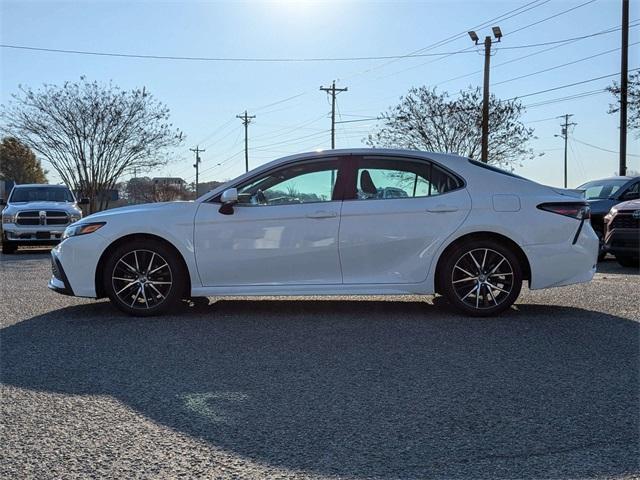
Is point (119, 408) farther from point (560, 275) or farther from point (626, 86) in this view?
point (626, 86)

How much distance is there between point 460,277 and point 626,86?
19.9m

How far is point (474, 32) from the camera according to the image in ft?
94.7

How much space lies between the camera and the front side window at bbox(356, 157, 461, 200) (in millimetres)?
6160

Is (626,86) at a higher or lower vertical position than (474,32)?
lower

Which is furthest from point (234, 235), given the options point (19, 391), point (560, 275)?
point (560, 275)

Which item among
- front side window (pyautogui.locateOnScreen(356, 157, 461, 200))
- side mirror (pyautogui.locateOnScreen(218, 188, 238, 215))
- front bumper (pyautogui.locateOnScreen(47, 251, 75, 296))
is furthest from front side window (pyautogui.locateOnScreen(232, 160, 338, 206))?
front bumper (pyautogui.locateOnScreen(47, 251, 75, 296))

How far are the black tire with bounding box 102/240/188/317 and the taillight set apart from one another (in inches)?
141

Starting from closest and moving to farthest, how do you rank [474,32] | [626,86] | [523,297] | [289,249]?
[289,249] → [523,297] → [626,86] → [474,32]

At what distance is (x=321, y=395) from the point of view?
3.71 meters

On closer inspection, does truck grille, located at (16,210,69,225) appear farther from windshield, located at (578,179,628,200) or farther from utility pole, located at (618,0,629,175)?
utility pole, located at (618,0,629,175)

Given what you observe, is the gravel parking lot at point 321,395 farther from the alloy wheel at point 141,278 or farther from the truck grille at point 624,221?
the truck grille at point 624,221

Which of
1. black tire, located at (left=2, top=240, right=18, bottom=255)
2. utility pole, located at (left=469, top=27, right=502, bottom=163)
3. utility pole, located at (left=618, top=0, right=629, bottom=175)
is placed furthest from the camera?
utility pole, located at (left=469, top=27, right=502, bottom=163)

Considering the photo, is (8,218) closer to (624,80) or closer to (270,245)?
A: (270,245)

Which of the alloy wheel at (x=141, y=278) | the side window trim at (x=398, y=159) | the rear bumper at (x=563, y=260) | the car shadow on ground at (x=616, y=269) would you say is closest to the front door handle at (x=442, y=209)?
the side window trim at (x=398, y=159)
